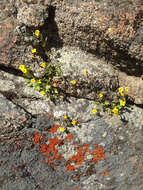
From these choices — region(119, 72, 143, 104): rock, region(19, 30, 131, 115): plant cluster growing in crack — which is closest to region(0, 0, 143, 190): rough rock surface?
region(119, 72, 143, 104): rock

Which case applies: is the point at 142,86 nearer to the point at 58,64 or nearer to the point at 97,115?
the point at 97,115

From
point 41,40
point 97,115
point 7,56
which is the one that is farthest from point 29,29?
point 97,115

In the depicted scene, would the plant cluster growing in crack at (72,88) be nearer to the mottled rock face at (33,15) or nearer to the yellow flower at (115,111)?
the yellow flower at (115,111)

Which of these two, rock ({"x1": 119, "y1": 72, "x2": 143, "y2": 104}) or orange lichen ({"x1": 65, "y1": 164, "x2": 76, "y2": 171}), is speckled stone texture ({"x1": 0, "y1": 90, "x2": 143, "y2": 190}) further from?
rock ({"x1": 119, "y1": 72, "x2": 143, "y2": 104})

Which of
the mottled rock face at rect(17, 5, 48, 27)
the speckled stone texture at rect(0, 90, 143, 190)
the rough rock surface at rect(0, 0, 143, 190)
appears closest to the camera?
the mottled rock face at rect(17, 5, 48, 27)

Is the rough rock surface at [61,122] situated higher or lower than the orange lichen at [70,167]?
higher

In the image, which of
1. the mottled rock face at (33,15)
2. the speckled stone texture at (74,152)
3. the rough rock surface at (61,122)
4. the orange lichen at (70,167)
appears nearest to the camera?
the mottled rock face at (33,15)

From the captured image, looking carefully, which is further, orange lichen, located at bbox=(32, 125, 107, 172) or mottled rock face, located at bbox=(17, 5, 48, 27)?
orange lichen, located at bbox=(32, 125, 107, 172)

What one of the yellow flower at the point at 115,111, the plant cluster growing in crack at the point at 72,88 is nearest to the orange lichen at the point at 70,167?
the plant cluster growing in crack at the point at 72,88

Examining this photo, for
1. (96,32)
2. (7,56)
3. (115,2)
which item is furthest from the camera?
(7,56)

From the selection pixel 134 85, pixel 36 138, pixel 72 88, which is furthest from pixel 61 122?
pixel 134 85

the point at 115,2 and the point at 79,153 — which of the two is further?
the point at 79,153
